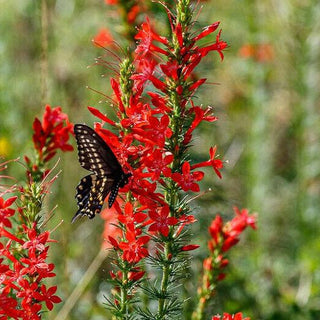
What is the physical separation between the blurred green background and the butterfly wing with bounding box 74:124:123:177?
958mm

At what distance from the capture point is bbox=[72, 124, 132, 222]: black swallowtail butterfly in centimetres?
210

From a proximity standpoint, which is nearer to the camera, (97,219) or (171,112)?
(171,112)

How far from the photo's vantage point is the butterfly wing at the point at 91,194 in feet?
7.34

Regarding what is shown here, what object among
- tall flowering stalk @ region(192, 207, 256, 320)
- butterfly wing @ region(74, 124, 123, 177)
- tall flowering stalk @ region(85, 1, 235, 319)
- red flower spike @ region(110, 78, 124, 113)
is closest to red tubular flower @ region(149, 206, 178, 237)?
tall flowering stalk @ region(85, 1, 235, 319)

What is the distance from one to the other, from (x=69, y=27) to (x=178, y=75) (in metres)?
4.00

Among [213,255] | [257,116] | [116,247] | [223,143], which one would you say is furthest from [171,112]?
[223,143]

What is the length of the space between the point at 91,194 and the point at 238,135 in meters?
3.88

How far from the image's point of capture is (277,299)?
388 cm

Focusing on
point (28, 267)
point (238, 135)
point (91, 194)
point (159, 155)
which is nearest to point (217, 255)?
point (91, 194)

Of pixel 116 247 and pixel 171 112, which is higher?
pixel 171 112

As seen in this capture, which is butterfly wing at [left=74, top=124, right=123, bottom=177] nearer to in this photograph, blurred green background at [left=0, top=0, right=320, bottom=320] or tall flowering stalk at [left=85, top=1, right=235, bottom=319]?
tall flowering stalk at [left=85, top=1, right=235, bottom=319]

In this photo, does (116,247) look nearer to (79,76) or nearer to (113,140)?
(113,140)

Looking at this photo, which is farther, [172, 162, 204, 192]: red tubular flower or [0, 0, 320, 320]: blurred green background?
[0, 0, 320, 320]: blurred green background

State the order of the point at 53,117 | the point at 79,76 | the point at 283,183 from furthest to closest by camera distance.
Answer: the point at 79,76
the point at 283,183
the point at 53,117
